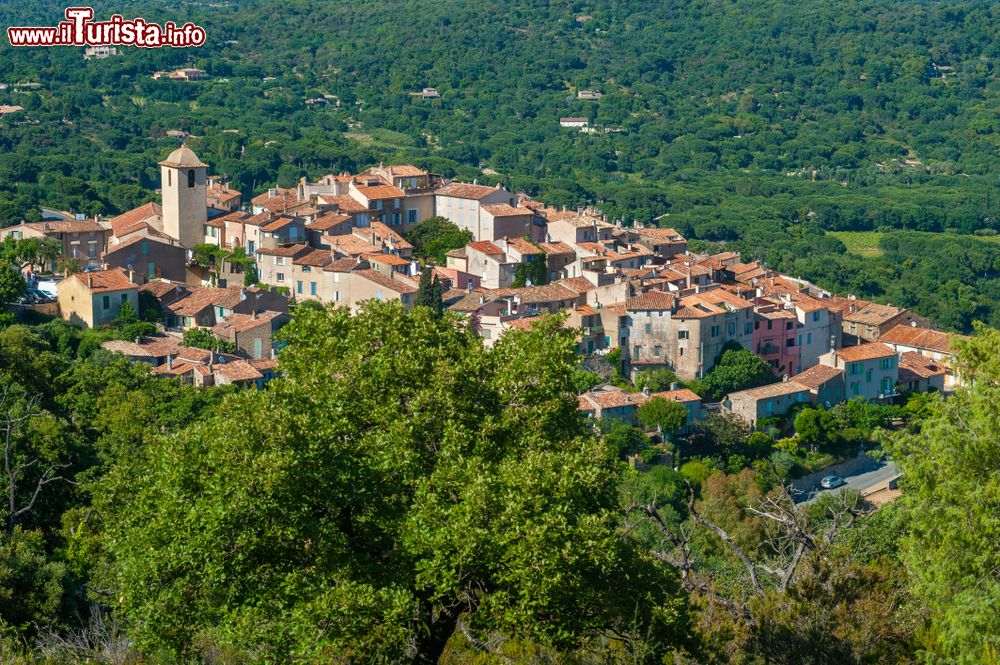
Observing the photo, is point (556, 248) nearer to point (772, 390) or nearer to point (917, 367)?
point (772, 390)

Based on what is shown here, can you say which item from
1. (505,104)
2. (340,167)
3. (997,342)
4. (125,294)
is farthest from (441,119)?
(997,342)

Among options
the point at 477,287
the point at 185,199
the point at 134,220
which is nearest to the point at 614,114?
the point at 134,220

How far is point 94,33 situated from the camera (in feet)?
273

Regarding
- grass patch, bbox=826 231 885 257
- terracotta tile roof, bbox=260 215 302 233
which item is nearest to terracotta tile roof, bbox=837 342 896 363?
terracotta tile roof, bbox=260 215 302 233

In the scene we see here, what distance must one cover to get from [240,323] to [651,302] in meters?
10.1

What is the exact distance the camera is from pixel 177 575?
11688 mm

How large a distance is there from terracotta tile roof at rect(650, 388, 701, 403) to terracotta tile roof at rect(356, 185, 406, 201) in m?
12.6

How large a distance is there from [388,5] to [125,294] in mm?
101288

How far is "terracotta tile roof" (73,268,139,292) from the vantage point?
38.8 metres

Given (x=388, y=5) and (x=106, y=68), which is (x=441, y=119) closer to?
(x=106, y=68)

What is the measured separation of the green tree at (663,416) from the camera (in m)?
36.6

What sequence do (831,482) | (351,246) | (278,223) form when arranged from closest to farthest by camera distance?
1. (831,482)
2. (351,246)
3. (278,223)

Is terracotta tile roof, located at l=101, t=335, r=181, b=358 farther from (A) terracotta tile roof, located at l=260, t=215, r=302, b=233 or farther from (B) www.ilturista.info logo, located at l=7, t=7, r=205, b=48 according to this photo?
(B) www.ilturista.info logo, located at l=7, t=7, r=205, b=48

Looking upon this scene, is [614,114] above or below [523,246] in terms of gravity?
below
